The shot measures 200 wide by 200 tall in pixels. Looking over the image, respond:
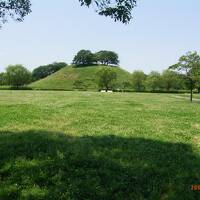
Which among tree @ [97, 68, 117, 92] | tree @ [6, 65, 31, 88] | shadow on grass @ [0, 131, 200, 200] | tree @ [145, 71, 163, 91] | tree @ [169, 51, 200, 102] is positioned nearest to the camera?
shadow on grass @ [0, 131, 200, 200]

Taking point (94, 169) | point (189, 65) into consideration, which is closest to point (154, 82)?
point (189, 65)

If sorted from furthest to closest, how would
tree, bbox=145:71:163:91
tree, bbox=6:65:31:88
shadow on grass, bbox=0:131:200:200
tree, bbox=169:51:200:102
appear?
tree, bbox=6:65:31:88 < tree, bbox=145:71:163:91 < tree, bbox=169:51:200:102 < shadow on grass, bbox=0:131:200:200

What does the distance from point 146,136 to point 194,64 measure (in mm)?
45156

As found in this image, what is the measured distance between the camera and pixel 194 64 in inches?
2333

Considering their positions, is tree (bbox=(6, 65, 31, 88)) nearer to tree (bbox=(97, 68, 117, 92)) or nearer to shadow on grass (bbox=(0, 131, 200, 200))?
tree (bbox=(97, 68, 117, 92))

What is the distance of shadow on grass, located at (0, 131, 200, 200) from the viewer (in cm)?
961

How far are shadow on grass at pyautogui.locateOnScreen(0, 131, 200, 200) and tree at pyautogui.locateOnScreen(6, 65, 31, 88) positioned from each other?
152 m

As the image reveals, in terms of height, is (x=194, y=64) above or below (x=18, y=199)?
above

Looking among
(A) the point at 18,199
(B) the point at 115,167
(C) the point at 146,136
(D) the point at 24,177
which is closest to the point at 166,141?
(C) the point at 146,136

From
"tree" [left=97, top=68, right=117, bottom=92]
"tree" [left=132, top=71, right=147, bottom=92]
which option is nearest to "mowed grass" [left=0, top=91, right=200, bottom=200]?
"tree" [left=97, top=68, right=117, bottom=92]

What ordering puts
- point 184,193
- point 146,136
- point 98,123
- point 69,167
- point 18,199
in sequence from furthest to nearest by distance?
point 98,123 → point 146,136 → point 69,167 → point 184,193 → point 18,199

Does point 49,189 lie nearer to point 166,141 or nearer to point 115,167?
point 115,167

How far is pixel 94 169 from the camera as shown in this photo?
11.3 meters

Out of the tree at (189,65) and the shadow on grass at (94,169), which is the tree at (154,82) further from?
the shadow on grass at (94,169)
